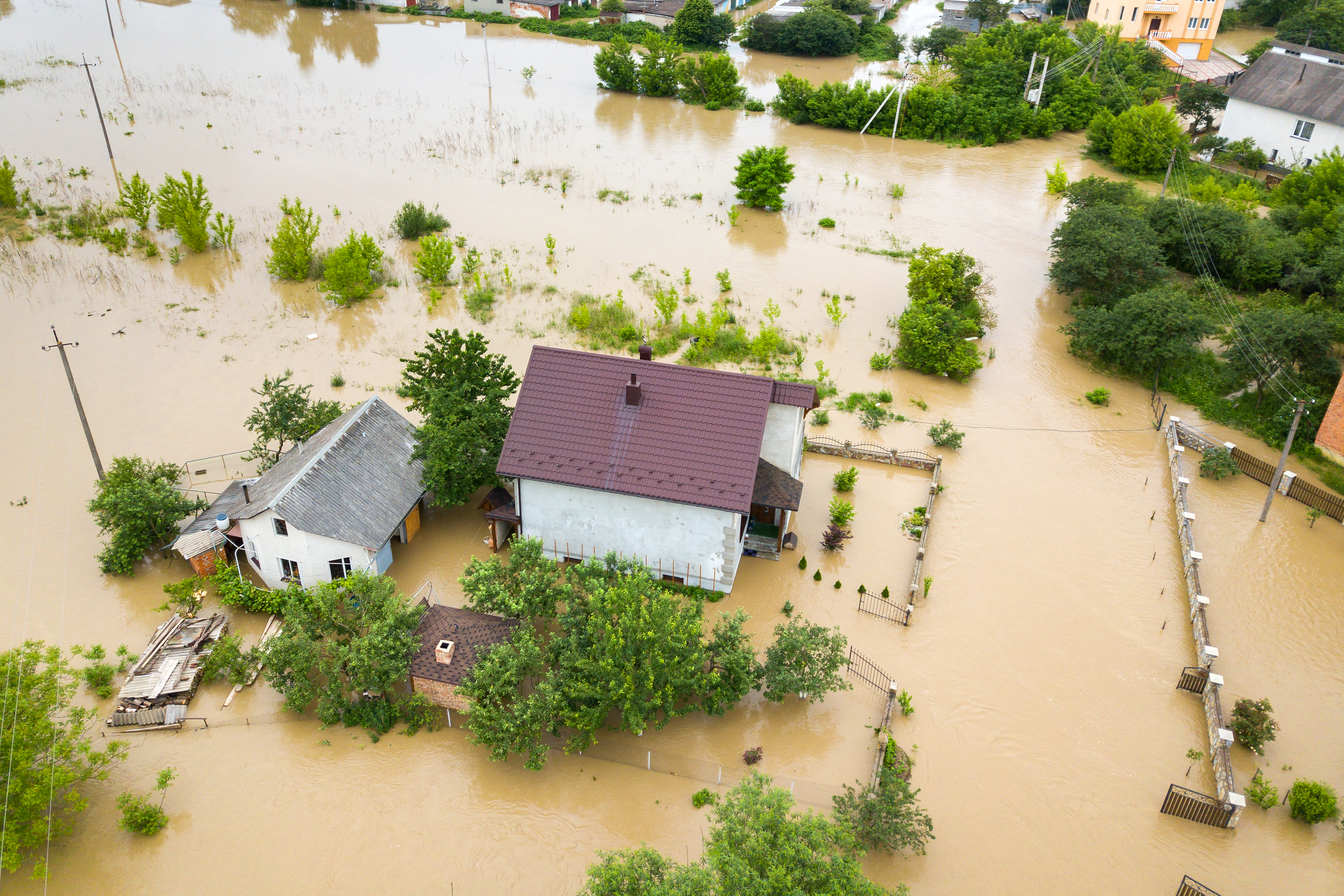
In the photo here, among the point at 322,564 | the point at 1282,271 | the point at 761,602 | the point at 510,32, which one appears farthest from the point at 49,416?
the point at 510,32

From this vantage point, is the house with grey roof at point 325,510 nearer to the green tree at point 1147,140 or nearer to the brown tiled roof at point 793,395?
the brown tiled roof at point 793,395

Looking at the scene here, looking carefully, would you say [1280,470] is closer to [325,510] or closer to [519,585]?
[519,585]

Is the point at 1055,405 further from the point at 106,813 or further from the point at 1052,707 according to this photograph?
the point at 106,813

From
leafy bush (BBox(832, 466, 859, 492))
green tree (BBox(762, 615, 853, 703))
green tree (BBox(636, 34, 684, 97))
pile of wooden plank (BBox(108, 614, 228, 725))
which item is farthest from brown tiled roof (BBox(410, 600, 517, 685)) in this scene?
green tree (BBox(636, 34, 684, 97))

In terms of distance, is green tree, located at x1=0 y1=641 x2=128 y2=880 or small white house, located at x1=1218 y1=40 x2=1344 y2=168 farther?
small white house, located at x1=1218 y1=40 x2=1344 y2=168

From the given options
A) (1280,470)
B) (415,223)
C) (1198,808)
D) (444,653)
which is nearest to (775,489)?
(444,653)

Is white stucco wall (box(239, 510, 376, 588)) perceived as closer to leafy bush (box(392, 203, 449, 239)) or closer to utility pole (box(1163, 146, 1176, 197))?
leafy bush (box(392, 203, 449, 239))

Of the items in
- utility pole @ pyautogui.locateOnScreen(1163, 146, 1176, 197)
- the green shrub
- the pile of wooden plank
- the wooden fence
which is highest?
utility pole @ pyautogui.locateOnScreen(1163, 146, 1176, 197)
